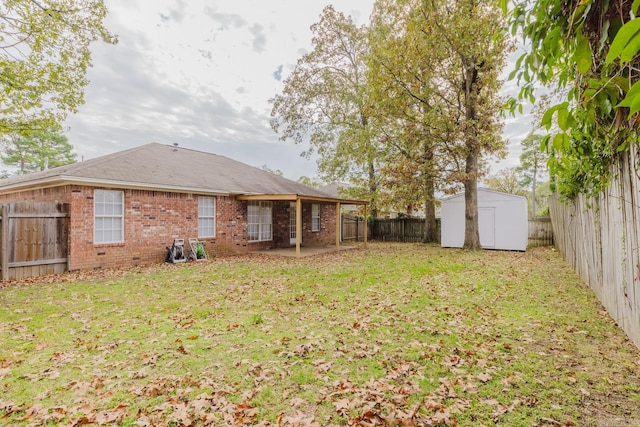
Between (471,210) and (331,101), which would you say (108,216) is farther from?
(331,101)

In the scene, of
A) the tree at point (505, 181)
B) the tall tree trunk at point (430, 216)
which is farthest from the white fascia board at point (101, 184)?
the tree at point (505, 181)

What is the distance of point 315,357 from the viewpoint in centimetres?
389

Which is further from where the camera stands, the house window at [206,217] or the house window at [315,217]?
the house window at [315,217]

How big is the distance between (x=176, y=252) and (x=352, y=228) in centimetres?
1328

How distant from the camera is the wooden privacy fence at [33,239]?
8.12 m

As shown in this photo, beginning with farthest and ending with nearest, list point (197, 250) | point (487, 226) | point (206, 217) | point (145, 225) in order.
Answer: point (487, 226) → point (206, 217) → point (197, 250) → point (145, 225)

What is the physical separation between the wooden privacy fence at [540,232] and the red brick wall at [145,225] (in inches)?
553

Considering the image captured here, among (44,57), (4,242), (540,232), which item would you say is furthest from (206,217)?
(540,232)

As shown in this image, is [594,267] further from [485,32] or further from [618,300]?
[485,32]

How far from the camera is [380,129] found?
17094 mm

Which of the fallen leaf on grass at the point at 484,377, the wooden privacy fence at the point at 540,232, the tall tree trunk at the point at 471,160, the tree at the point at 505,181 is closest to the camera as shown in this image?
the fallen leaf on grass at the point at 484,377

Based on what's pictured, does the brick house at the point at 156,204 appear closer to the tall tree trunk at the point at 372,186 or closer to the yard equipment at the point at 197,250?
the yard equipment at the point at 197,250

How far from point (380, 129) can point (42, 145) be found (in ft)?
115

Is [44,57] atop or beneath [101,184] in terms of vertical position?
atop
